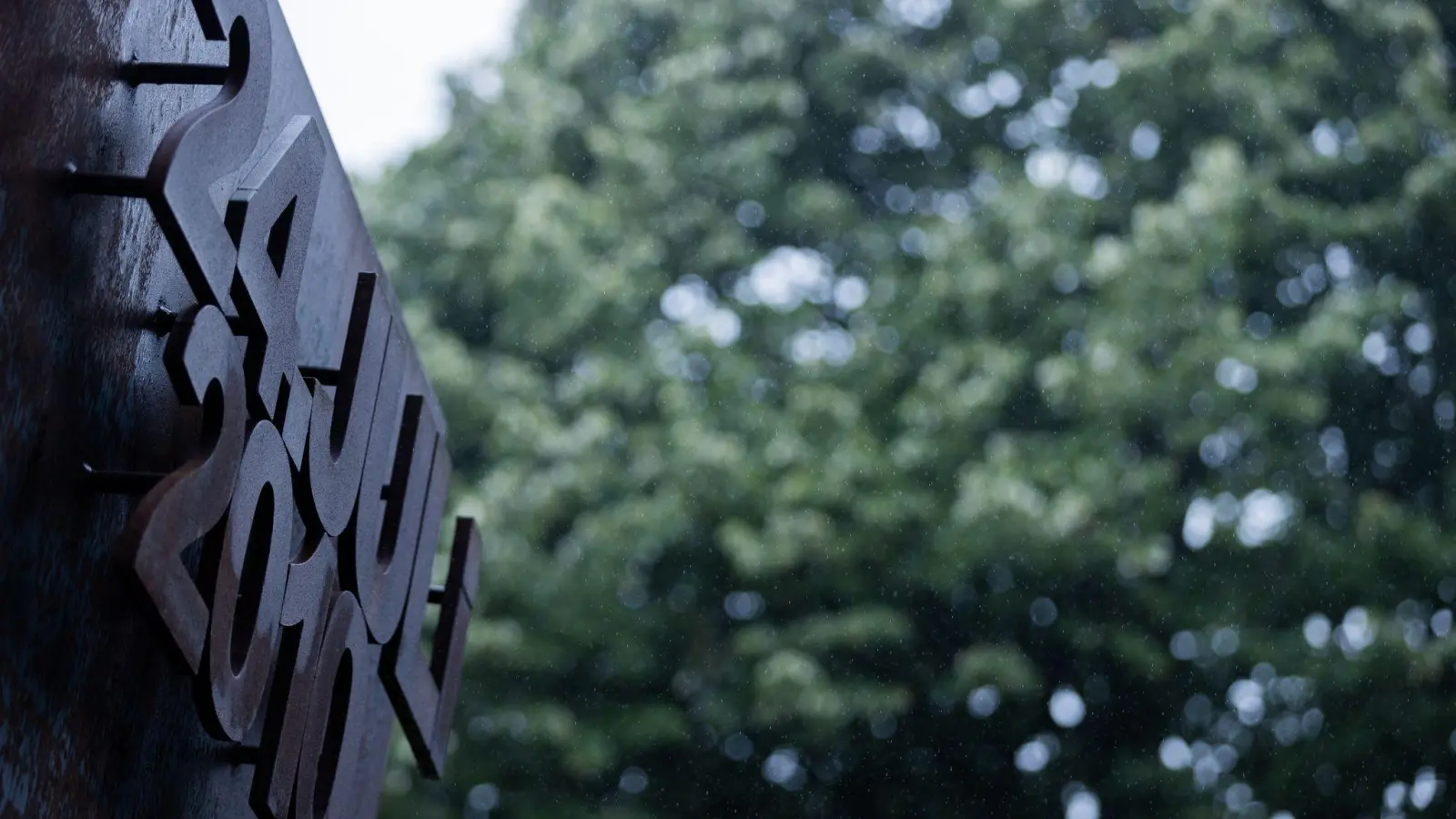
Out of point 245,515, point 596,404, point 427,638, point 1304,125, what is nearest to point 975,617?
point 596,404

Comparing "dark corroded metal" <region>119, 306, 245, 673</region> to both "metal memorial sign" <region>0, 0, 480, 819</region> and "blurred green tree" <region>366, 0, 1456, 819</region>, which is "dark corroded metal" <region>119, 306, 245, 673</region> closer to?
"metal memorial sign" <region>0, 0, 480, 819</region>

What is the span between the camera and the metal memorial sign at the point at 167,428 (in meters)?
1.40

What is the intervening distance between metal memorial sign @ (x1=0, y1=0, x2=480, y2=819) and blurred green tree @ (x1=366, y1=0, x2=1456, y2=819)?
474 centimetres

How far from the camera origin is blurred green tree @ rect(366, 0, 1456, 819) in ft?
22.4

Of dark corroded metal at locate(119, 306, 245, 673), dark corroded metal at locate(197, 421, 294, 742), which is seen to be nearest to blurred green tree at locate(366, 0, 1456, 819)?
dark corroded metal at locate(197, 421, 294, 742)

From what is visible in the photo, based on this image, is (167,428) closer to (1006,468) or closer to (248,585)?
(248,585)

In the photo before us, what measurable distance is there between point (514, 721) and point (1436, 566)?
13.6 feet

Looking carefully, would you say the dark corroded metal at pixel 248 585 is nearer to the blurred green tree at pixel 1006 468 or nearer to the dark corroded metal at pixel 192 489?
the dark corroded metal at pixel 192 489

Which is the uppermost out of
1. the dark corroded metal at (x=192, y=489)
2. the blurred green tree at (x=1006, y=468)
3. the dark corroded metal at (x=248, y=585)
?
the dark corroded metal at (x=192, y=489)

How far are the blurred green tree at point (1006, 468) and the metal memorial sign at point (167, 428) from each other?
474cm

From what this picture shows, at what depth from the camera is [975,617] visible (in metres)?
7.34

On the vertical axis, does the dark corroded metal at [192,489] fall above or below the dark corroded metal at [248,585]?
above

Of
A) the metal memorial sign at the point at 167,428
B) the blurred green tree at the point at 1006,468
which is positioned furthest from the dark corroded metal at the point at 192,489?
the blurred green tree at the point at 1006,468

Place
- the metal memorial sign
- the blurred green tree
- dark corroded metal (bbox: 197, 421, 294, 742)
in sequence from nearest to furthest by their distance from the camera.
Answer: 1. the metal memorial sign
2. dark corroded metal (bbox: 197, 421, 294, 742)
3. the blurred green tree
